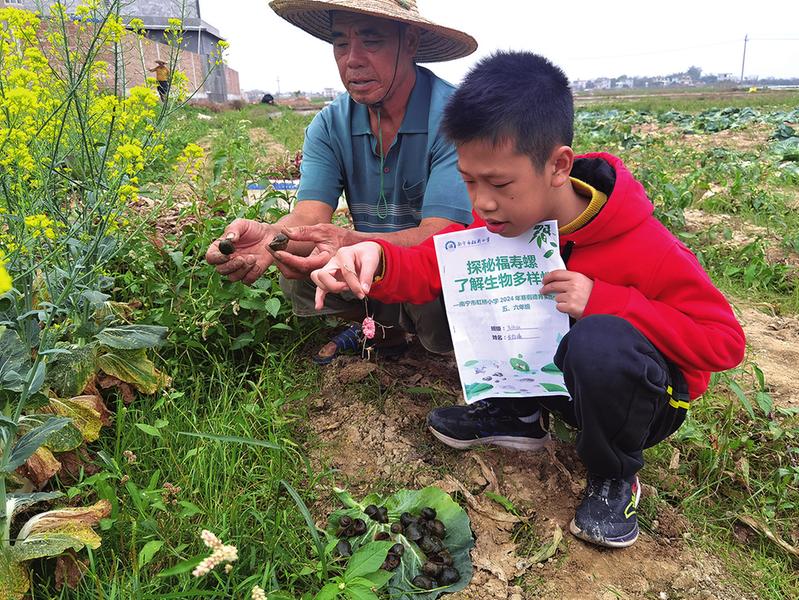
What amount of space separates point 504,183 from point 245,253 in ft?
3.25

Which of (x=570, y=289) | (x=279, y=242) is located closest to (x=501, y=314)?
(x=570, y=289)

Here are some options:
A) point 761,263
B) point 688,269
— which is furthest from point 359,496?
point 761,263

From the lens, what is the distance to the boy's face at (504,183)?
4.84 ft

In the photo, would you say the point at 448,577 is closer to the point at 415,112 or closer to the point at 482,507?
the point at 482,507

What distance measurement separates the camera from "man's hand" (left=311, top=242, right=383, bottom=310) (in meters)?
1.54

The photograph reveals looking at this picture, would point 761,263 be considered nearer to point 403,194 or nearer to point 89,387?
point 403,194

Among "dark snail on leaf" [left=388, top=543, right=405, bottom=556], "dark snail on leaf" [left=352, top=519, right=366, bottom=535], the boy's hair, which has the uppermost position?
the boy's hair

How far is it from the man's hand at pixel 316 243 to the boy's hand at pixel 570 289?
0.73 meters

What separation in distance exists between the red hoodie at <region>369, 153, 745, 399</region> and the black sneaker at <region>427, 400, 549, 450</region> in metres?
0.53

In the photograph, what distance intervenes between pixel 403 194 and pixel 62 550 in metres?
1.65

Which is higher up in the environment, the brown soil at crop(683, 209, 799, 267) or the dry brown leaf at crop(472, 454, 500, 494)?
the brown soil at crop(683, 209, 799, 267)

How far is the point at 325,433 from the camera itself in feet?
6.68

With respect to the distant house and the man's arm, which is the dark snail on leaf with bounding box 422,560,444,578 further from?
the distant house

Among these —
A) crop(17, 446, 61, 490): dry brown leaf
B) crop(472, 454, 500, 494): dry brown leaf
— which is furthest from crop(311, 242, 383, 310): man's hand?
crop(17, 446, 61, 490): dry brown leaf
